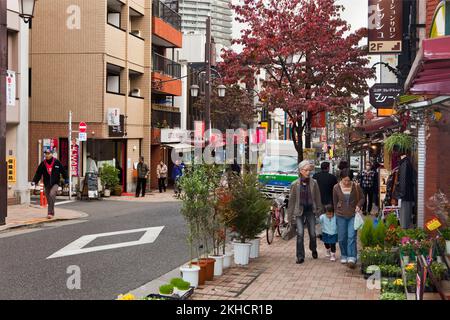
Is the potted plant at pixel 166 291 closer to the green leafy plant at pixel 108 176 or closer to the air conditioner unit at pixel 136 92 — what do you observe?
the green leafy plant at pixel 108 176

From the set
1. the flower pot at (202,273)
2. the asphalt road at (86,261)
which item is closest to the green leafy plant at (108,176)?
the asphalt road at (86,261)

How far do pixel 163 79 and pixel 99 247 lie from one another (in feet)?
77.6

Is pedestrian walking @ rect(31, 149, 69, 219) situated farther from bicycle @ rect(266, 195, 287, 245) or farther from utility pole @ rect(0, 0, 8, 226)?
bicycle @ rect(266, 195, 287, 245)

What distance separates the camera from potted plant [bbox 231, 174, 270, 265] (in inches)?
390

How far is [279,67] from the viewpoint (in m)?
17.8

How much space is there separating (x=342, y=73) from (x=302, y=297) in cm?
1038

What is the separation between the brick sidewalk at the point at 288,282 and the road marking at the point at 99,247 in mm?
2917

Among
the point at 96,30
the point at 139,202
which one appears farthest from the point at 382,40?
the point at 96,30

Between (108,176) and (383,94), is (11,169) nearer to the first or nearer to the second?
(108,176)

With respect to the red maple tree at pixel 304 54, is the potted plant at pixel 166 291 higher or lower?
lower

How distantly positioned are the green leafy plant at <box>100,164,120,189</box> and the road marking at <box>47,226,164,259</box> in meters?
11.6

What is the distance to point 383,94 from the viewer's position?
51.8ft

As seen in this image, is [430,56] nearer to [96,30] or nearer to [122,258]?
[122,258]

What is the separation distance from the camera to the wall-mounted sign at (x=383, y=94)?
1560cm
